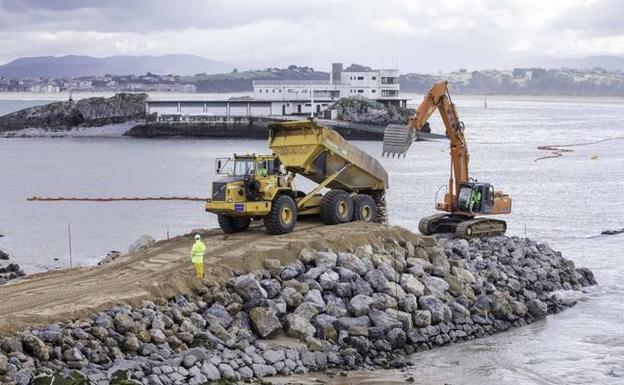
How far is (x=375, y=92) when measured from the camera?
11106cm

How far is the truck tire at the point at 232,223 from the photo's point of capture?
22598mm

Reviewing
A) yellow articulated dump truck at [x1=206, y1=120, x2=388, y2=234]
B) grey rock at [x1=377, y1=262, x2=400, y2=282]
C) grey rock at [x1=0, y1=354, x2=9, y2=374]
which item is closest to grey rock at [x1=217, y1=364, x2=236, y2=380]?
grey rock at [x1=0, y1=354, x2=9, y2=374]

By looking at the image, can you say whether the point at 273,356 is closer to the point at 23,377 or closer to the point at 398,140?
the point at 23,377

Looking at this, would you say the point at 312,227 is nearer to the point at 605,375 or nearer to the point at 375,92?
the point at 605,375

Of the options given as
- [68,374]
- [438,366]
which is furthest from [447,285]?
[68,374]

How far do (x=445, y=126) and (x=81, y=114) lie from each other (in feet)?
310

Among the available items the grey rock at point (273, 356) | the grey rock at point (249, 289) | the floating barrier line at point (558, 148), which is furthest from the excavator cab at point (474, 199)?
the floating barrier line at point (558, 148)

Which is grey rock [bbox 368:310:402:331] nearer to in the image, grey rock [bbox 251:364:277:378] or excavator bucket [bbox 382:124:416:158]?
grey rock [bbox 251:364:277:378]

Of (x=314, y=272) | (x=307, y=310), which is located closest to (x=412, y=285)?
(x=314, y=272)

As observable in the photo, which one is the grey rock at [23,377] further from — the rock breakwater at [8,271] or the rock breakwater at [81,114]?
the rock breakwater at [81,114]

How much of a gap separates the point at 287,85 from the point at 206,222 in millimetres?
78802

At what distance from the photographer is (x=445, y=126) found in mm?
27312

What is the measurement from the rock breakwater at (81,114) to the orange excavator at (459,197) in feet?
287

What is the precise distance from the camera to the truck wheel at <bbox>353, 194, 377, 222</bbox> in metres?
23.6
